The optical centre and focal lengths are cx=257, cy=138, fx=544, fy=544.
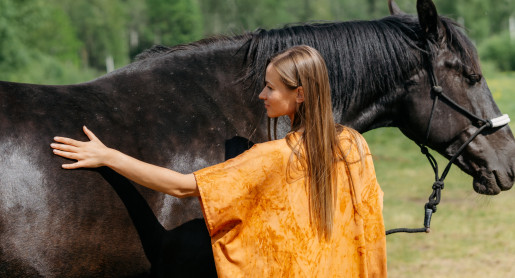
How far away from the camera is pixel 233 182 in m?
2.15

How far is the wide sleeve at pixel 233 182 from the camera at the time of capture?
214 centimetres

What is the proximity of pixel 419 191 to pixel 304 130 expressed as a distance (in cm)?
903

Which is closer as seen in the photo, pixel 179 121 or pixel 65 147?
pixel 65 147

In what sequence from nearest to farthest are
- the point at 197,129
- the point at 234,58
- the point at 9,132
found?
the point at 9,132, the point at 197,129, the point at 234,58

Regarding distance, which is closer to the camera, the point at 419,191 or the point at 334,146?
the point at 334,146

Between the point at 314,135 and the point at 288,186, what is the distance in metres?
0.23

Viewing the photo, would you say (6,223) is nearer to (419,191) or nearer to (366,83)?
(366,83)

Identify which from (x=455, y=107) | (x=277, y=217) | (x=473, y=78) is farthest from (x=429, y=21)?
(x=277, y=217)

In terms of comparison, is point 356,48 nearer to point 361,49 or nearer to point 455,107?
point 361,49

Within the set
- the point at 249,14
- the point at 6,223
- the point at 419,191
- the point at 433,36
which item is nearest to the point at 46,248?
the point at 6,223

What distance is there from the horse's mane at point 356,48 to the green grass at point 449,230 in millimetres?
879

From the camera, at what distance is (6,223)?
2225mm

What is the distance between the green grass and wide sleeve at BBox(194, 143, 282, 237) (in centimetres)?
187

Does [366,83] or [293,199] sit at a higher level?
[366,83]
